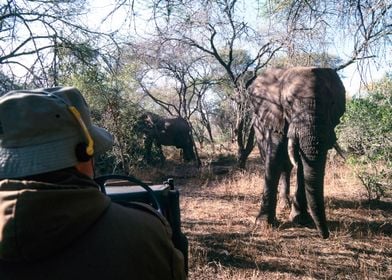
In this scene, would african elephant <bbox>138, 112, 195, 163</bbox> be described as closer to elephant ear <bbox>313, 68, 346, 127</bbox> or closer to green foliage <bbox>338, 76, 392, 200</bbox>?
green foliage <bbox>338, 76, 392, 200</bbox>

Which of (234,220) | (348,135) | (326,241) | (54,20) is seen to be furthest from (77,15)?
(348,135)

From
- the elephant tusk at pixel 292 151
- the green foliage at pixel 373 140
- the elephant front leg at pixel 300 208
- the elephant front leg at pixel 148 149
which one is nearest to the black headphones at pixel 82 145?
the elephant tusk at pixel 292 151

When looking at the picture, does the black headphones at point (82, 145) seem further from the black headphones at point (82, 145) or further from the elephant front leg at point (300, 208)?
the elephant front leg at point (300, 208)

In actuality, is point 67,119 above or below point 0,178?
above

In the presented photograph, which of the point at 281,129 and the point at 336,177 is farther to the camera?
the point at 336,177

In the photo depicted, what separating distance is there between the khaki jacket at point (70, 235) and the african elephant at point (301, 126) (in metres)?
5.14

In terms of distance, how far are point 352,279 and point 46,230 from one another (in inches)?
171

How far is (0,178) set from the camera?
141 cm

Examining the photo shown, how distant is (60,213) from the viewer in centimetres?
130

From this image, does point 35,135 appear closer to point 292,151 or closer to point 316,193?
point 316,193

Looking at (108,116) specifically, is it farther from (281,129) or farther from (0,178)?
(0,178)

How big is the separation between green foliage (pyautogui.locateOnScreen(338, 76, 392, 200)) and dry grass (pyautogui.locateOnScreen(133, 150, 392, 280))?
395 millimetres

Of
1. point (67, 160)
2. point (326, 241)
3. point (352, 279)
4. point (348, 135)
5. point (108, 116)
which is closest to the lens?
point (67, 160)

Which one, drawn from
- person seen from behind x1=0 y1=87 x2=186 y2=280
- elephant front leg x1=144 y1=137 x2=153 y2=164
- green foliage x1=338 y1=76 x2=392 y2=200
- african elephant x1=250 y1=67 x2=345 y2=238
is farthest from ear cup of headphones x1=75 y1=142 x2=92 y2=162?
elephant front leg x1=144 y1=137 x2=153 y2=164
